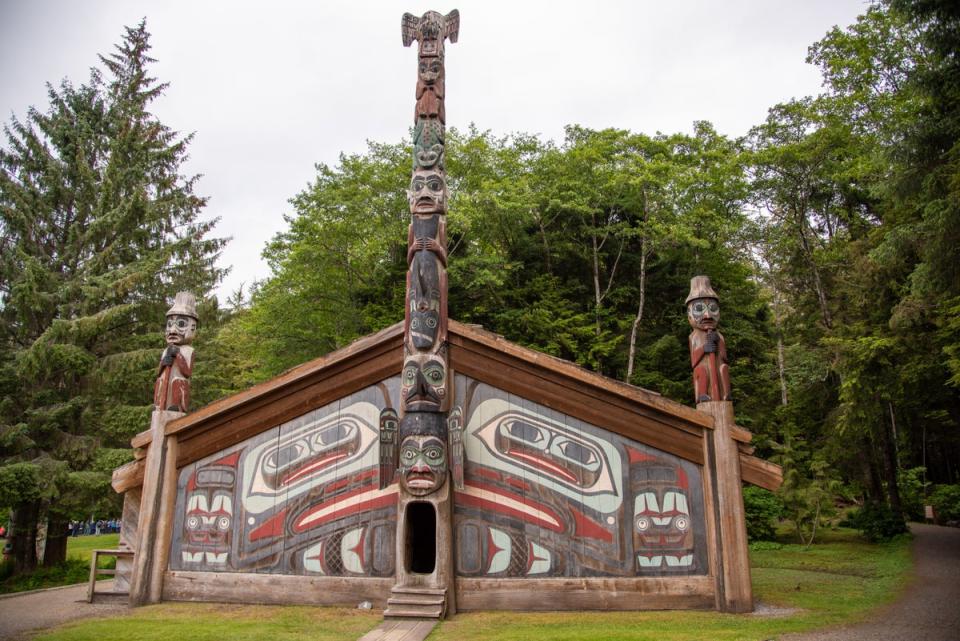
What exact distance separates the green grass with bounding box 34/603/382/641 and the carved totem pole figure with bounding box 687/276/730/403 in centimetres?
467

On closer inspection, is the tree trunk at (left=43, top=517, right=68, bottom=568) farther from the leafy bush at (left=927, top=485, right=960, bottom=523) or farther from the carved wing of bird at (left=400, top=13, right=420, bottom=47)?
the leafy bush at (left=927, top=485, right=960, bottom=523)

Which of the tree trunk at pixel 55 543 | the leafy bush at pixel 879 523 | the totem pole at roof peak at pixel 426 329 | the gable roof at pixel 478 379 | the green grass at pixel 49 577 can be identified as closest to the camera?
the totem pole at roof peak at pixel 426 329

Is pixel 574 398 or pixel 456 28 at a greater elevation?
pixel 456 28

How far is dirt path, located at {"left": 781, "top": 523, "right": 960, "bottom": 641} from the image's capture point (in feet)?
20.3

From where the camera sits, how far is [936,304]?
12.7 meters

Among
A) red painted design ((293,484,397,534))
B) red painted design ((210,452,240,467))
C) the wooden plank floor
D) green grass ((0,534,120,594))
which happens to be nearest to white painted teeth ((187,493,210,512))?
red painted design ((210,452,240,467))

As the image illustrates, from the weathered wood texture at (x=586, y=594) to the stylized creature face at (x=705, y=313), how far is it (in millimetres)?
2963

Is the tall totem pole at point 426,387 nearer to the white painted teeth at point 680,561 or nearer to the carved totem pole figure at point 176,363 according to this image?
the white painted teeth at point 680,561

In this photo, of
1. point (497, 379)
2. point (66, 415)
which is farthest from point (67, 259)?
point (497, 379)

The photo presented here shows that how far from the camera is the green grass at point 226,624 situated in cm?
634

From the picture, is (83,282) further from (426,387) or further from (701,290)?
(701,290)

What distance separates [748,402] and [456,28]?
15937 millimetres

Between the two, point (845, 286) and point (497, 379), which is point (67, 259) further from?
point (845, 286)

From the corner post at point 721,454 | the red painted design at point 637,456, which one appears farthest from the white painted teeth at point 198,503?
the corner post at point 721,454
